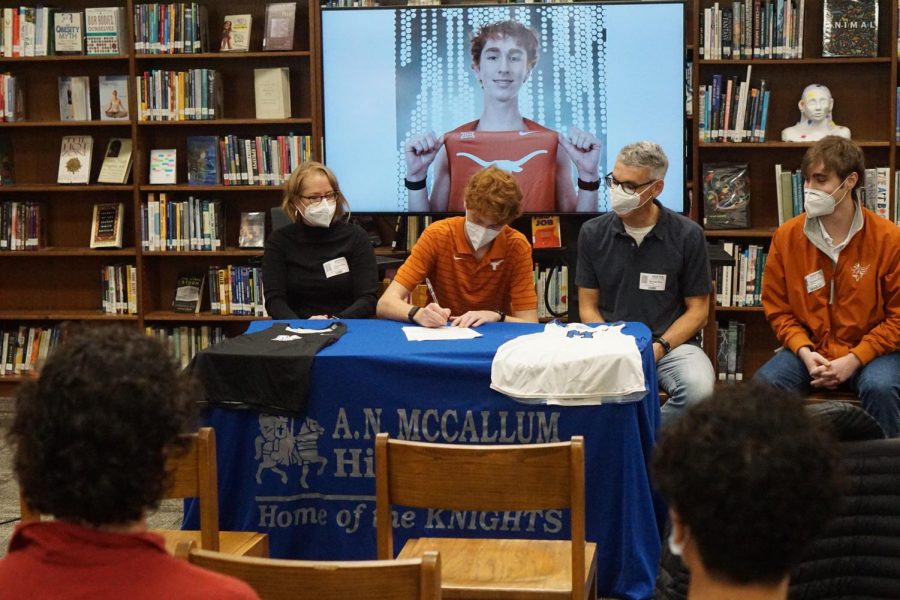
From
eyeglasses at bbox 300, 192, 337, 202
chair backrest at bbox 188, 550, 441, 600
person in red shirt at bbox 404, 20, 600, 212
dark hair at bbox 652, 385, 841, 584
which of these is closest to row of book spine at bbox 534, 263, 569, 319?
person in red shirt at bbox 404, 20, 600, 212

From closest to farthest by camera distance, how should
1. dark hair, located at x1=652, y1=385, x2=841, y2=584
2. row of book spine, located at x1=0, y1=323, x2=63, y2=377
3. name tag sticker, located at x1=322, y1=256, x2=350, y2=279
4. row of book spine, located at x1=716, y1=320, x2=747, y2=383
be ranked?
dark hair, located at x1=652, y1=385, x2=841, y2=584, name tag sticker, located at x1=322, y1=256, x2=350, y2=279, row of book spine, located at x1=716, y1=320, x2=747, y2=383, row of book spine, located at x1=0, y1=323, x2=63, y2=377

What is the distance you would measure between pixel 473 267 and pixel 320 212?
23.7 inches

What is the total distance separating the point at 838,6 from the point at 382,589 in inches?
175

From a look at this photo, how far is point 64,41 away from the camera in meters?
5.64

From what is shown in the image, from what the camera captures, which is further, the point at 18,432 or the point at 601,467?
the point at 601,467

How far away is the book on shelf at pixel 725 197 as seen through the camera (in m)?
5.35

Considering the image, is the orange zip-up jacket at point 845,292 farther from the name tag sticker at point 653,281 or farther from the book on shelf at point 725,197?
the book on shelf at point 725,197

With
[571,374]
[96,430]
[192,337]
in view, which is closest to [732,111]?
[571,374]

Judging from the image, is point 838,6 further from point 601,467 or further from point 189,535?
point 189,535

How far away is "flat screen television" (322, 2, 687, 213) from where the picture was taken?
505 centimetres

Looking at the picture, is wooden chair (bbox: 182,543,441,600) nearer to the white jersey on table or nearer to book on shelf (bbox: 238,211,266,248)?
the white jersey on table

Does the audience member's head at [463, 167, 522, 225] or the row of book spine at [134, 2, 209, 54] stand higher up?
the row of book spine at [134, 2, 209, 54]

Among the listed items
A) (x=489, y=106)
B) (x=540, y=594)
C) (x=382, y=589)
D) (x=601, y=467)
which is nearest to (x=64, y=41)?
(x=489, y=106)

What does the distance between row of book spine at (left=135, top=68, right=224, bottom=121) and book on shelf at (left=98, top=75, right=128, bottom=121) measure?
154 millimetres
